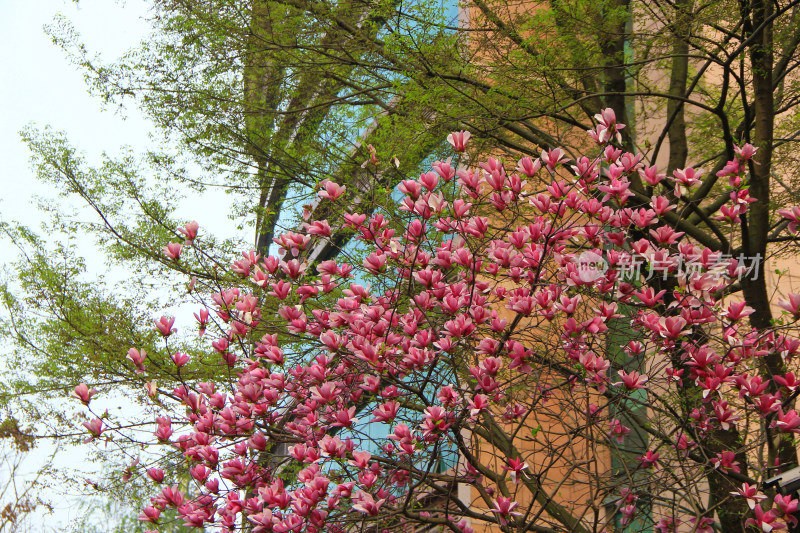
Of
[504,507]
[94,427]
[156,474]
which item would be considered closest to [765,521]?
[504,507]

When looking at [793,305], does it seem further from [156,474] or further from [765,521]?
[156,474]

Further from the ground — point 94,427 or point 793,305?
point 94,427

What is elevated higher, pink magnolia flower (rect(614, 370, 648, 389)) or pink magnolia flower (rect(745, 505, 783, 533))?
pink magnolia flower (rect(614, 370, 648, 389))

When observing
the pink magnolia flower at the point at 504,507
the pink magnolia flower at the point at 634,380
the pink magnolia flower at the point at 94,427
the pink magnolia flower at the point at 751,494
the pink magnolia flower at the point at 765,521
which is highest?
the pink magnolia flower at the point at 94,427

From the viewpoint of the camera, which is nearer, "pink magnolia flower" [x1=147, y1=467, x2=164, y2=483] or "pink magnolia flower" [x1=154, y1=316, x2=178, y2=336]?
"pink magnolia flower" [x1=147, y1=467, x2=164, y2=483]

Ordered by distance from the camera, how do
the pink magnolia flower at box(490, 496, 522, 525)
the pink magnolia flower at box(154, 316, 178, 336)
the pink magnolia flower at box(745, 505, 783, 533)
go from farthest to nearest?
the pink magnolia flower at box(154, 316, 178, 336) → the pink magnolia flower at box(490, 496, 522, 525) → the pink magnolia flower at box(745, 505, 783, 533)

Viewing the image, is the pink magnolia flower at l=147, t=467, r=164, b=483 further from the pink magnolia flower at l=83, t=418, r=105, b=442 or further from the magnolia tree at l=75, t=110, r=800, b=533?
the pink magnolia flower at l=83, t=418, r=105, b=442

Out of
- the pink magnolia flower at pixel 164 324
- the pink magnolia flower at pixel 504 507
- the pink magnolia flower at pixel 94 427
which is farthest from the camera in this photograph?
the pink magnolia flower at pixel 164 324

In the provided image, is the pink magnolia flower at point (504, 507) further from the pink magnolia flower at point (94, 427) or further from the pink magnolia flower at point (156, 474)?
the pink magnolia flower at point (94, 427)

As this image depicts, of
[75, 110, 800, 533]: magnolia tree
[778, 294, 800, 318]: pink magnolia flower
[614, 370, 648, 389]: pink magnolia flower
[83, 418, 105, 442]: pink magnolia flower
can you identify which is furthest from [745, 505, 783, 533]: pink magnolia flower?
[83, 418, 105, 442]: pink magnolia flower

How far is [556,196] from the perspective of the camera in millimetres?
3539

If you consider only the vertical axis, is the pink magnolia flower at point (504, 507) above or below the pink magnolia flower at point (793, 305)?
below

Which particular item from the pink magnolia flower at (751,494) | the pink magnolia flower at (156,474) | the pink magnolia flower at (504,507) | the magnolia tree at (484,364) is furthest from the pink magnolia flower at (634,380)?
the pink magnolia flower at (156,474)

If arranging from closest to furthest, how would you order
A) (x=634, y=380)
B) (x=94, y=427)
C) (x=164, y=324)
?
(x=634, y=380), (x=94, y=427), (x=164, y=324)
